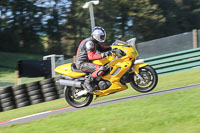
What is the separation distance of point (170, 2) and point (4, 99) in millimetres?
55436

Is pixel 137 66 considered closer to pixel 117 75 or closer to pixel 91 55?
pixel 117 75

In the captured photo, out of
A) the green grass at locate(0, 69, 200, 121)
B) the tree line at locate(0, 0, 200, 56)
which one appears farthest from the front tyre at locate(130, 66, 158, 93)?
the tree line at locate(0, 0, 200, 56)

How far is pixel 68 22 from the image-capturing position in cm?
5225

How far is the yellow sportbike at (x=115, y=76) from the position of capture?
7.79m

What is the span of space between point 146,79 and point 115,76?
0.78 meters

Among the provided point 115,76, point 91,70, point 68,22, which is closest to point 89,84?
point 91,70

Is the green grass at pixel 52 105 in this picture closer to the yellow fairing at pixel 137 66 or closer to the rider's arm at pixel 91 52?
the yellow fairing at pixel 137 66

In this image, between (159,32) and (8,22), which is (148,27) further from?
(8,22)

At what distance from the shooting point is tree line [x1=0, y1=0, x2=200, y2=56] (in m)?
49.7

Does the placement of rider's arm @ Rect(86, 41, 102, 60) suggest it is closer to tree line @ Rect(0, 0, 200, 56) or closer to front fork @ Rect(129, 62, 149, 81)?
front fork @ Rect(129, 62, 149, 81)

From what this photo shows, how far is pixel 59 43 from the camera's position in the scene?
51562 mm

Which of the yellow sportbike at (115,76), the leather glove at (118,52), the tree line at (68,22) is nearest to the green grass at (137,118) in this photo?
the yellow sportbike at (115,76)

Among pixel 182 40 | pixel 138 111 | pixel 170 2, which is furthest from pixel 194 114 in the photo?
pixel 170 2

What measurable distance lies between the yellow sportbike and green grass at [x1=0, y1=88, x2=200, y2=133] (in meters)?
0.62
